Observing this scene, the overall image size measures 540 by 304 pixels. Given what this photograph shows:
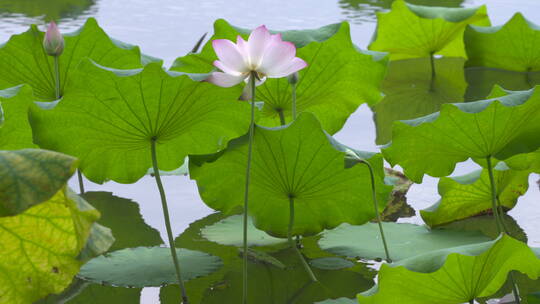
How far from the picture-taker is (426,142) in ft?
3.92

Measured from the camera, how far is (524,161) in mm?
1288

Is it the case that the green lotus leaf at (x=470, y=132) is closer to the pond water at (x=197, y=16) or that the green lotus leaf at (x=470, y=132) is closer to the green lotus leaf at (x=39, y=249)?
the green lotus leaf at (x=39, y=249)

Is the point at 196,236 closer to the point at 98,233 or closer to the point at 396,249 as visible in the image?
the point at 396,249

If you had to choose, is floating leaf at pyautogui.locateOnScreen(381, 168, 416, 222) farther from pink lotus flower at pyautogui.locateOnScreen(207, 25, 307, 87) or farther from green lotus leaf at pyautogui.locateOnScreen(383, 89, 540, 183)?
pink lotus flower at pyautogui.locateOnScreen(207, 25, 307, 87)

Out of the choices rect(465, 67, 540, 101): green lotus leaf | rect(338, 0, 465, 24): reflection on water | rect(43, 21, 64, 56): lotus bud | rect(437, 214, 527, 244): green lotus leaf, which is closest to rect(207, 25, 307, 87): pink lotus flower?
rect(43, 21, 64, 56): lotus bud

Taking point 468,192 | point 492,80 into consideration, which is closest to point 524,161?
point 468,192

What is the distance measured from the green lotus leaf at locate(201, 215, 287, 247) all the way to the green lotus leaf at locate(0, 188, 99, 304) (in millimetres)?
552

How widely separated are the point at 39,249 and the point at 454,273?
448mm

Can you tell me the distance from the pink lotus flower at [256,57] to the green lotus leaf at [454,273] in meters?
0.27

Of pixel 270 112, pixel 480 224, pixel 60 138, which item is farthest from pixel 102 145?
pixel 480 224

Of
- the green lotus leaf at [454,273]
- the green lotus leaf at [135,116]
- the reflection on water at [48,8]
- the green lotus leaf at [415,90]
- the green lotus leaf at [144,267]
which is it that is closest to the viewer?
the green lotus leaf at [454,273]

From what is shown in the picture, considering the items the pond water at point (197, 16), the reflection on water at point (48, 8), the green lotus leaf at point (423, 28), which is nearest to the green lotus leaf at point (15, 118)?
the pond water at point (197, 16)

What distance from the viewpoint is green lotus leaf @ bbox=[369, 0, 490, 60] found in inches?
98.0

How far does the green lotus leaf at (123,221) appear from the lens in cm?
143
